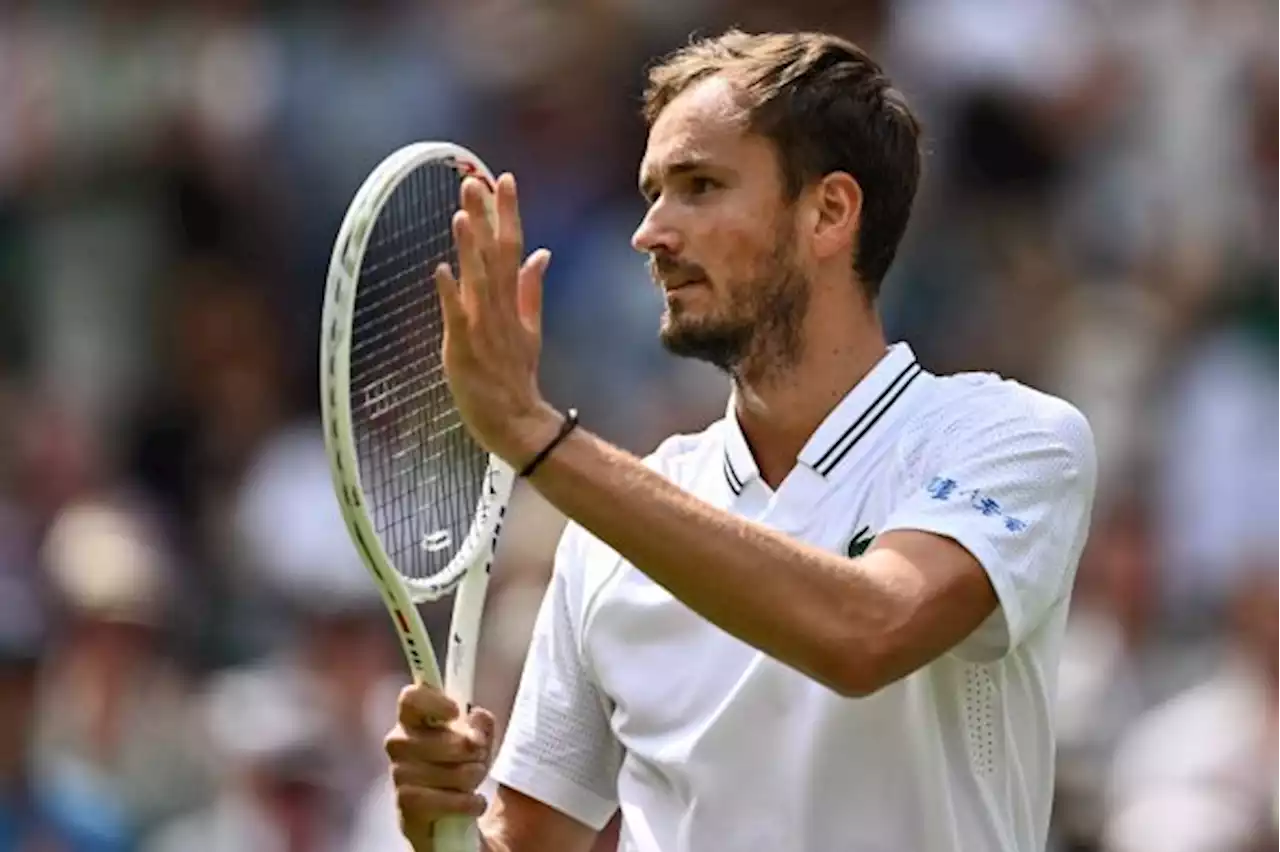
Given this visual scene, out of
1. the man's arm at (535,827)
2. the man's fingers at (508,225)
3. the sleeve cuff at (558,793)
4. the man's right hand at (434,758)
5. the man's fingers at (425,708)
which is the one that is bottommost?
the man's arm at (535,827)

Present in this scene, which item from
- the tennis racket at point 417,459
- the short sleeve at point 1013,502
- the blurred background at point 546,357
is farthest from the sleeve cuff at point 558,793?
the blurred background at point 546,357

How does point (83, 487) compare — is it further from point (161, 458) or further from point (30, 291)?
point (30, 291)

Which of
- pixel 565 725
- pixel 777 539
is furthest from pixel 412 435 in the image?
pixel 777 539

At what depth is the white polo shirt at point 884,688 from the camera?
4.64 meters

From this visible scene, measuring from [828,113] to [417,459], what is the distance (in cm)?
90

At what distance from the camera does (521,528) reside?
927 cm

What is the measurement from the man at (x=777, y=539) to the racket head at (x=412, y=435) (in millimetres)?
165

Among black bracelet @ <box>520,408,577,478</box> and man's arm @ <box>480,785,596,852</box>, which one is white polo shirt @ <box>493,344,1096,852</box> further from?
black bracelet @ <box>520,408,577,478</box>

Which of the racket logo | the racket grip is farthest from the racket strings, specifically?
the racket grip

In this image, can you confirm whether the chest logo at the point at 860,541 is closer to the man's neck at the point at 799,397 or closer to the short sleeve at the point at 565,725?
the man's neck at the point at 799,397

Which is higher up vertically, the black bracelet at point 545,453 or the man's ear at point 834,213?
the man's ear at point 834,213

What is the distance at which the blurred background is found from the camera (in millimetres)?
8758

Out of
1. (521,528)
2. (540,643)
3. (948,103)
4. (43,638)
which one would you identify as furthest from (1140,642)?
(540,643)

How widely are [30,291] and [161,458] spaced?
3.83 ft
